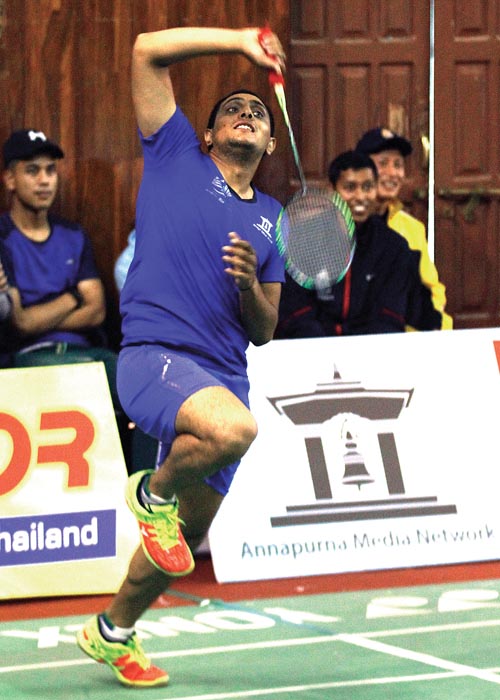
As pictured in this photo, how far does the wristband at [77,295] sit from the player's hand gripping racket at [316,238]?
2.82 m

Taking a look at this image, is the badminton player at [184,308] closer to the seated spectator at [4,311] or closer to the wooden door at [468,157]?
the seated spectator at [4,311]

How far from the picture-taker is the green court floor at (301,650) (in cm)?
506

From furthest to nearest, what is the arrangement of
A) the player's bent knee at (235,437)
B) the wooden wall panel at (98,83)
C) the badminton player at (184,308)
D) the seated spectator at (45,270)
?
the wooden wall panel at (98,83), the seated spectator at (45,270), the badminton player at (184,308), the player's bent knee at (235,437)


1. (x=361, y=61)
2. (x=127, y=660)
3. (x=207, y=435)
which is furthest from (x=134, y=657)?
(x=361, y=61)

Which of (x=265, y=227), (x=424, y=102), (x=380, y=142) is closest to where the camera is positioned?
(x=265, y=227)

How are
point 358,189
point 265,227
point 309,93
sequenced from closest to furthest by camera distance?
point 265,227
point 358,189
point 309,93

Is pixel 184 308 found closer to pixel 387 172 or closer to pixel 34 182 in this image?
pixel 34 182

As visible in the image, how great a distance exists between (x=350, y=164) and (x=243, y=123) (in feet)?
10.3

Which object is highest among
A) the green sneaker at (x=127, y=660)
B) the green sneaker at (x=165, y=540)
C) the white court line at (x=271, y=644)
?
the green sneaker at (x=165, y=540)

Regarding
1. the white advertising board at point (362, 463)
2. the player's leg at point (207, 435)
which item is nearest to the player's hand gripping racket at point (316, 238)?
the player's leg at point (207, 435)

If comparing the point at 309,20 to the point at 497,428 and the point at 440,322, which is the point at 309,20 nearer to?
the point at 440,322

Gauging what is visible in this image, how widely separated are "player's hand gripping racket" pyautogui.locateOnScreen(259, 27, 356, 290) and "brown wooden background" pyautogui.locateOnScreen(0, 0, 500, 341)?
132 inches

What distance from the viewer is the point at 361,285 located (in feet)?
26.5

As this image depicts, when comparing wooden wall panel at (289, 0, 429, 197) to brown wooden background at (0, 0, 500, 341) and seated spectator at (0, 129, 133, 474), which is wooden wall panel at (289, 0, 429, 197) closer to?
brown wooden background at (0, 0, 500, 341)
